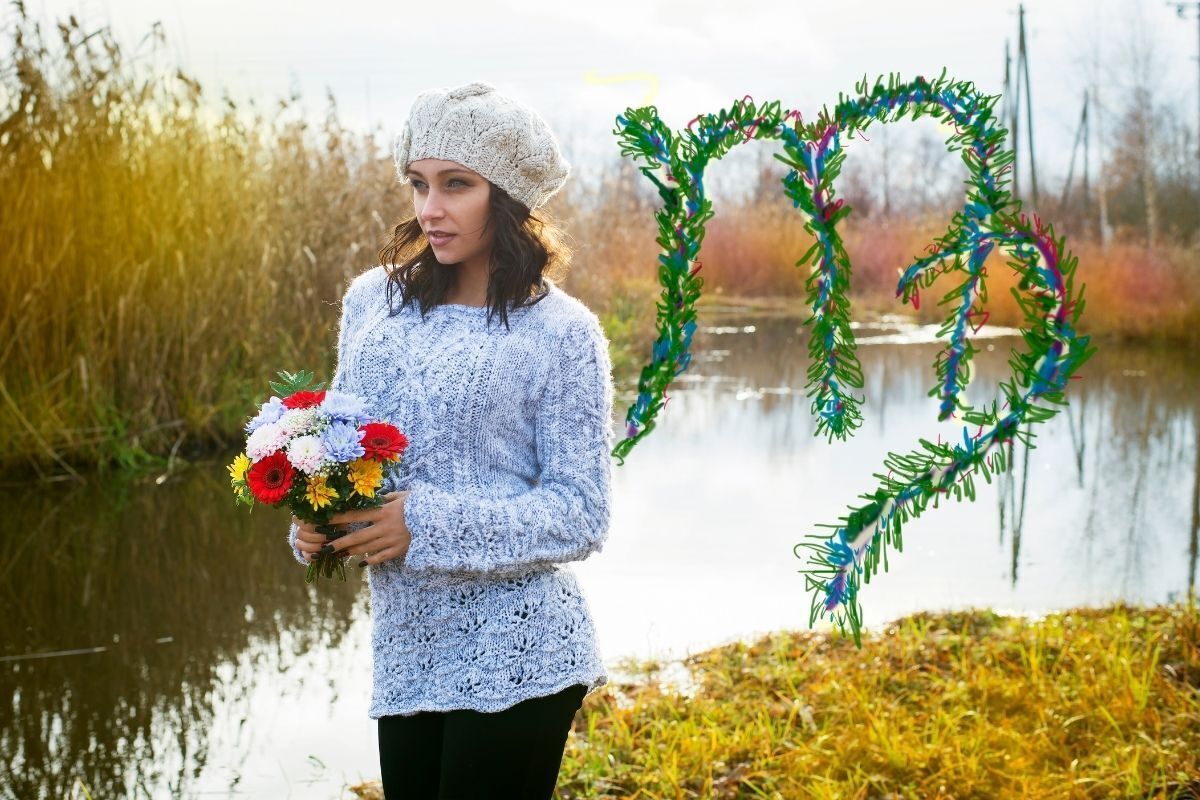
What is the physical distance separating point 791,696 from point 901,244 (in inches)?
689

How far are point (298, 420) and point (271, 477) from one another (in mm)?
97

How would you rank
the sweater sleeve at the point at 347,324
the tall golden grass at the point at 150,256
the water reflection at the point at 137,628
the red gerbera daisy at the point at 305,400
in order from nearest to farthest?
the red gerbera daisy at the point at 305,400
the sweater sleeve at the point at 347,324
the water reflection at the point at 137,628
the tall golden grass at the point at 150,256

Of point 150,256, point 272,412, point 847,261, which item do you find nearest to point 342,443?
point 272,412

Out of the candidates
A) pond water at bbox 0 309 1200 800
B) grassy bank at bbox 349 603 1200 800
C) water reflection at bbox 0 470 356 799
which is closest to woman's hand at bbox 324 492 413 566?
pond water at bbox 0 309 1200 800

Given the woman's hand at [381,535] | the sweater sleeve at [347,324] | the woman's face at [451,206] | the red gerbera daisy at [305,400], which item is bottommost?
the woman's hand at [381,535]

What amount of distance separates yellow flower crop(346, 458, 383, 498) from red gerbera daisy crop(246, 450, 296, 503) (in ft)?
0.30

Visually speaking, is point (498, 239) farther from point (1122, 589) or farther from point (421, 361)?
point (1122, 589)

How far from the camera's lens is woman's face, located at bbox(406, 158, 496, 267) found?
2150mm

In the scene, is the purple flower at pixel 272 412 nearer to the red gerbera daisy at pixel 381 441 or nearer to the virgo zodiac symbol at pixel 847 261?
the red gerbera daisy at pixel 381 441

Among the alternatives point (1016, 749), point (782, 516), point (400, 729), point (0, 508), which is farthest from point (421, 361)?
point (0, 508)

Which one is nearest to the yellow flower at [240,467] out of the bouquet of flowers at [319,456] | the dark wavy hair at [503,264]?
the bouquet of flowers at [319,456]

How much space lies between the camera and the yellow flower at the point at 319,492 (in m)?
1.92

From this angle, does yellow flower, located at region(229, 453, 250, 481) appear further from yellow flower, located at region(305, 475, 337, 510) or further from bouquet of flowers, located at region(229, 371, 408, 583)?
yellow flower, located at region(305, 475, 337, 510)

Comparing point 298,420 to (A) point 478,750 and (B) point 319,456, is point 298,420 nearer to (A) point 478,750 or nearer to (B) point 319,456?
(B) point 319,456
